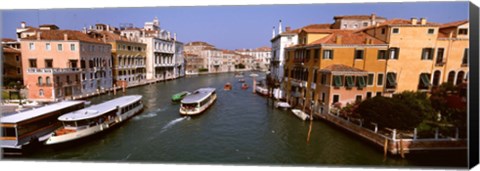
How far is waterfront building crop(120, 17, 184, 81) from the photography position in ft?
71.1

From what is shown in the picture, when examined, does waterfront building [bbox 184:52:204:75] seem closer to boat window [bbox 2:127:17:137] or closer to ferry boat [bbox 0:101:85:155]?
ferry boat [bbox 0:101:85:155]

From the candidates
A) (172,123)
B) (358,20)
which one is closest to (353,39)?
(358,20)

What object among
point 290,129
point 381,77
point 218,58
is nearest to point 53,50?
point 290,129

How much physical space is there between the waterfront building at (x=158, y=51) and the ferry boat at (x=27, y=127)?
12150 millimetres

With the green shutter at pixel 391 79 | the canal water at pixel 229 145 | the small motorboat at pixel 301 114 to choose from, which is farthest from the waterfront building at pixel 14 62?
the green shutter at pixel 391 79

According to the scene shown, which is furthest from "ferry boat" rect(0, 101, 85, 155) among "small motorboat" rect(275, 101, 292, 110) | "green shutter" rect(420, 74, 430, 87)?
"green shutter" rect(420, 74, 430, 87)

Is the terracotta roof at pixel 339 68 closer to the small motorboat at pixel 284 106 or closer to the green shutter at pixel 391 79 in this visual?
the green shutter at pixel 391 79

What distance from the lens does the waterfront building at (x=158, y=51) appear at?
21.7m

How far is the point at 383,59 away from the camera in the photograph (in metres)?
9.79

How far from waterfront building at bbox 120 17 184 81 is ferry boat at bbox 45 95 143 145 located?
1043 cm

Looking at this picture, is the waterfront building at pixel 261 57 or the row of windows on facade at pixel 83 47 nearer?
the row of windows on facade at pixel 83 47

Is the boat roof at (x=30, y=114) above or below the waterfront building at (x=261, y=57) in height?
below

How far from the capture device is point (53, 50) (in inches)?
524

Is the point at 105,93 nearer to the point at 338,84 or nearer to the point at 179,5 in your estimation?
the point at 179,5
